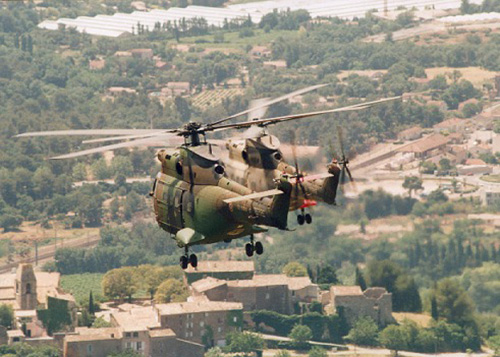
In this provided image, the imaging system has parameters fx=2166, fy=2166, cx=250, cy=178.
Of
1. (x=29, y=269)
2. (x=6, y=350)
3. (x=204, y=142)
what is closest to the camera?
(x=204, y=142)

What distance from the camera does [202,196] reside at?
82000 mm

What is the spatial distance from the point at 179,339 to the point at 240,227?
108715 mm

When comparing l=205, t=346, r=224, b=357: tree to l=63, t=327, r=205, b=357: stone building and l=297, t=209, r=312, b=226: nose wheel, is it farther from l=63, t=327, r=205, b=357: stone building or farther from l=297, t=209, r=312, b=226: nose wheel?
l=297, t=209, r=312, b=226: nose wheel

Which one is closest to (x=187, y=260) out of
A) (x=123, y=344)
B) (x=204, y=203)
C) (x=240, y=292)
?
(x=204, y=203)

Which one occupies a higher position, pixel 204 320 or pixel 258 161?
pixel 258 161

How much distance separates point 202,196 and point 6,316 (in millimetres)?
113743

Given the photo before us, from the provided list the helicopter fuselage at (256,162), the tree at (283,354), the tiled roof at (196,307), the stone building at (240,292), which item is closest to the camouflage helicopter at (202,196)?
the helicopter fuselage at (256,162)

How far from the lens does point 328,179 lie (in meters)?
82.7

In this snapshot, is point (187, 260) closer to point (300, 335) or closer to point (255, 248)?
point (255, 248)

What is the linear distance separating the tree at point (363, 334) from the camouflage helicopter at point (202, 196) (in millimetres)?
111882

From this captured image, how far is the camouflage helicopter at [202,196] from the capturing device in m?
78.6

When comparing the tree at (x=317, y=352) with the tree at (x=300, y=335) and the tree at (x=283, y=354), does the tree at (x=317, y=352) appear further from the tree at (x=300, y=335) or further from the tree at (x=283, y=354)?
the tree at (x=283, y=354)

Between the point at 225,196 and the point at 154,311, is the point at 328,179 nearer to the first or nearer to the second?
the point at 225,196

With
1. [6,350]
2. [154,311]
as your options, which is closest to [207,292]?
[154,311]
